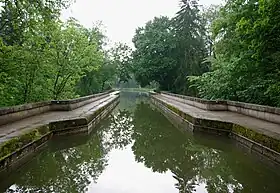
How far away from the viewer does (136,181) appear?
5.10 metres

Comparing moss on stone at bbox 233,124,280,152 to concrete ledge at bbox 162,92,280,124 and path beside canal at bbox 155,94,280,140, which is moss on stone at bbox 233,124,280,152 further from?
concrete ledge at bbox 162,92,280,124

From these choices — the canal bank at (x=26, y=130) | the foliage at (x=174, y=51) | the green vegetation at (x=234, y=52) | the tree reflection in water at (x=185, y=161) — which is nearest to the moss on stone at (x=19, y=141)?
the canal bank at (x=26, y=130)

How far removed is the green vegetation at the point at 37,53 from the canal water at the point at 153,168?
15.3 feet

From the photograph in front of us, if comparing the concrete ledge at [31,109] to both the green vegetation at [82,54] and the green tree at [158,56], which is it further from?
the green tree at [158,56]

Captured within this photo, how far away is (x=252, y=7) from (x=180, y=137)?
663cm

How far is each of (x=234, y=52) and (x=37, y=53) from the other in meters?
9.95

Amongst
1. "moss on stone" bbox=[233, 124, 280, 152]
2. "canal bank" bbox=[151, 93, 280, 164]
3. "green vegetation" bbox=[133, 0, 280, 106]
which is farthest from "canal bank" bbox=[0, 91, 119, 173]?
"green vegetation" bbox=[133, 0, 280, 106]

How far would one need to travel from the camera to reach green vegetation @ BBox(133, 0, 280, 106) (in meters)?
9.65

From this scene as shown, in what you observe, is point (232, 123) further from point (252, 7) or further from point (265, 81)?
point (252, 7)

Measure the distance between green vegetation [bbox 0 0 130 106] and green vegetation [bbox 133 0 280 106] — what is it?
7299 millimetres

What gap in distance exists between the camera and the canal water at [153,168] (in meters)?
4.66

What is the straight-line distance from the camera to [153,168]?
19.8 feet

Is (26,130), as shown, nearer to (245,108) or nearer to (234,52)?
(245,108)

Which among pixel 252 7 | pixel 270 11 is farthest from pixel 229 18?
pixel 270 11
